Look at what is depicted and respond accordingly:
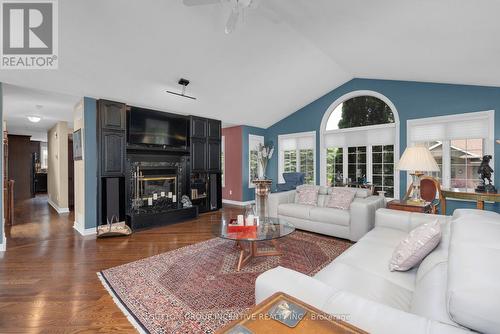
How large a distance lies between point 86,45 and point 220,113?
10.3 feet

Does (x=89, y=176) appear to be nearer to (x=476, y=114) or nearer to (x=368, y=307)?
(x=368, y=307)

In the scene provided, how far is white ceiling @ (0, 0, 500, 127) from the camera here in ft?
8.48

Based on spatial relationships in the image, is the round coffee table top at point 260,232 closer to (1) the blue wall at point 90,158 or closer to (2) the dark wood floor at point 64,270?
(2) the dark wood floor at point 64,270

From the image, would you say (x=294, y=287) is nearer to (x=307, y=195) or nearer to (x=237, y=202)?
(x=307, y=195)

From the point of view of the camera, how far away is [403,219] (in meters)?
2.55

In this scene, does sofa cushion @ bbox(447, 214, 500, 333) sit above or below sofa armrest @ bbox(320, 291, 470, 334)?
above

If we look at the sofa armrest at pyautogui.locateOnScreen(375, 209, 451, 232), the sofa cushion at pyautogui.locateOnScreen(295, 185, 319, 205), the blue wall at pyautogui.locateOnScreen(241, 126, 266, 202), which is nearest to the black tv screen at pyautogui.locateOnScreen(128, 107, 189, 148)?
the blue wall at pyautogui.locateOnScreen(241, 126, 266, 202)

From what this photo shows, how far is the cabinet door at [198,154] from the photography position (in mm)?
5562

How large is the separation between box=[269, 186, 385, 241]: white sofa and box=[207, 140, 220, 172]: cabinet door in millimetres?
2105

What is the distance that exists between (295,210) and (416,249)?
2508 mm

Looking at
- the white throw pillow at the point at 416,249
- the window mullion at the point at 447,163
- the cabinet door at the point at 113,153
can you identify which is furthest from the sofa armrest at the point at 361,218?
the cabinet door at the point at 113,153

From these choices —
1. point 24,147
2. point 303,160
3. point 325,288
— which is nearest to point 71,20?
point 325,288

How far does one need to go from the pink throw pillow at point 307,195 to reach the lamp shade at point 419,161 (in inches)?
60.9

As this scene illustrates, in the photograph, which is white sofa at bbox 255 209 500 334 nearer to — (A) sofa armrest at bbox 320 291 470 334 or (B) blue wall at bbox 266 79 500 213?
(A) sofa armrest at bbox 320 291 470 334
